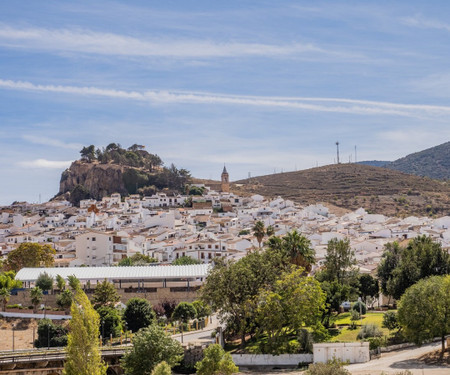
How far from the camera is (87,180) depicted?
15275cm

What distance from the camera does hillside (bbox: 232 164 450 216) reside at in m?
139

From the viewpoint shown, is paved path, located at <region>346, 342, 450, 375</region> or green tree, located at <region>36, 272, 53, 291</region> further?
green tree, located at <region>36, 272, 53, 291</region>

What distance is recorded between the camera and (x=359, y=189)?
155875mm

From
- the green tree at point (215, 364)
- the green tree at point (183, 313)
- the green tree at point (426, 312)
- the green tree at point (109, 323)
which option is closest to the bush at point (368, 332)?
the green tree at point (426, 312)

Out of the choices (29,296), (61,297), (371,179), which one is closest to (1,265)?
(29,296)

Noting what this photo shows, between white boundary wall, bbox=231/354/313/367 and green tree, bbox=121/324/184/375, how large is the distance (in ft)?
16.3

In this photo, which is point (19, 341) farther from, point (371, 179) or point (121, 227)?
point (371, 179)

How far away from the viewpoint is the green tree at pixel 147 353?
36.4 m

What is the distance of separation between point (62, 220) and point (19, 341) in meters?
77.3

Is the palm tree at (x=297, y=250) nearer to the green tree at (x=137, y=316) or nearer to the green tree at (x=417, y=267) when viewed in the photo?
the green tree at (x=417, y=267)

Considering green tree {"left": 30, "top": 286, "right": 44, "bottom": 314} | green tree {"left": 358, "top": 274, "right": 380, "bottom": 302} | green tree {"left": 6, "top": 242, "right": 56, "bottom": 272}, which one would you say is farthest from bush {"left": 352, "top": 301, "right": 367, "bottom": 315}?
green tree {"left": 6, "top": 242, "right": 56, "bottom": 272}

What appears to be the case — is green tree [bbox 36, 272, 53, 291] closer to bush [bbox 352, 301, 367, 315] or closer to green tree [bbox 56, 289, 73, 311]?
green tree [bbox 56, 289, 73, 311]

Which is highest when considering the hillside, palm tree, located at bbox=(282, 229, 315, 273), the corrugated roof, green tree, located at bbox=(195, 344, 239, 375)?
the hillside

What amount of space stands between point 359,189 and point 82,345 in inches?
5077
